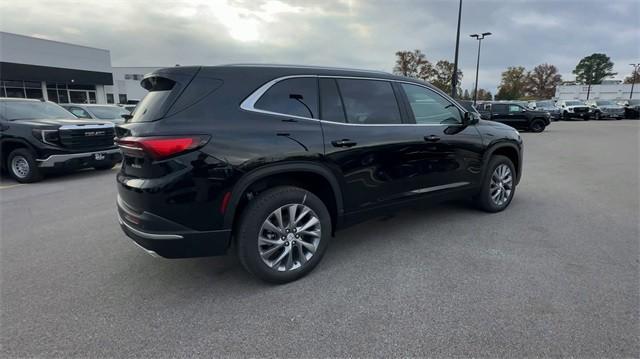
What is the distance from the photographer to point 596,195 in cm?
571

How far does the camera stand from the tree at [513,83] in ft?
237

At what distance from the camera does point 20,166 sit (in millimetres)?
7250

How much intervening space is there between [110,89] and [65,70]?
22.4ft

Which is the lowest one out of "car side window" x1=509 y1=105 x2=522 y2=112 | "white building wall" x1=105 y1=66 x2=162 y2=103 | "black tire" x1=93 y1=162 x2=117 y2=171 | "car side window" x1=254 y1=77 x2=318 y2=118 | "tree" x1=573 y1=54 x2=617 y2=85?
"black tire" x1=93 y1=162 x2=117 y2=171

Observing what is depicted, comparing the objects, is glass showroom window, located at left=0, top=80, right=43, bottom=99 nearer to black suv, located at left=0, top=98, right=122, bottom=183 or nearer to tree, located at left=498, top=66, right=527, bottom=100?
black suv, located at left=0, top=98, right=122, bottom=183

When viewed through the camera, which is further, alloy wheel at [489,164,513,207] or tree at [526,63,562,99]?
tree at [526,63,562,99]

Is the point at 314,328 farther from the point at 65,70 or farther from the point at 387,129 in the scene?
the point at 65,70

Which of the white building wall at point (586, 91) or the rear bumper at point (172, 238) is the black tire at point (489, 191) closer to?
the rear bumper at point (172, 238)

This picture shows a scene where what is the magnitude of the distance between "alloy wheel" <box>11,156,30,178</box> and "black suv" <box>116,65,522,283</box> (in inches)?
239

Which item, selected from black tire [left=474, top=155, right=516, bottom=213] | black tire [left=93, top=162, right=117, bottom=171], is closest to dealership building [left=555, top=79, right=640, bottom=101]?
black tire [left=474, top=155, right=516, bottom=213]

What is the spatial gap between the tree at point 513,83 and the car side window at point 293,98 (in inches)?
3130

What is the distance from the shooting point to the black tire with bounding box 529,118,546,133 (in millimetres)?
18688

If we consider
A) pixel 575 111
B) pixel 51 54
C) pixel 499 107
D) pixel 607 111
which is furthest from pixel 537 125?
pixel 51 54

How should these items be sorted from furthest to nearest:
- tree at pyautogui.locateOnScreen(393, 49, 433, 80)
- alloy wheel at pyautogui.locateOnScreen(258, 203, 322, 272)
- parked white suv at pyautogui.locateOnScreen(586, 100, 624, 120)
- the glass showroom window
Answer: tree at pyautogui.locateOnScreen(393, 49, 433, 80) < the glass showroom window < parked white suv at pyautogui.locateOnScreen(586, 100, 624, 120) < alloy wheel at pyautogui.locateOnScreen(258, 203, 322, 272)
